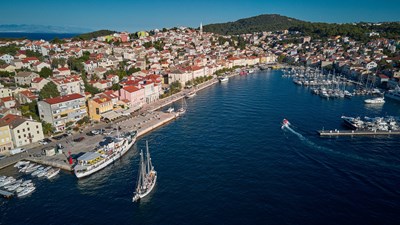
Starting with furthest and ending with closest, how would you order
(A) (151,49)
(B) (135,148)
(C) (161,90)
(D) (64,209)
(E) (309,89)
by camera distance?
1. (A) (151,49)
2. (E) (309,89)
3. (C) (161,90)
4. (B) (135,148)
5. (D) (64,209)

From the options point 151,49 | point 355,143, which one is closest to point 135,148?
point 355,143

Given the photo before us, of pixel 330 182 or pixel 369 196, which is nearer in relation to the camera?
pixel 369 196

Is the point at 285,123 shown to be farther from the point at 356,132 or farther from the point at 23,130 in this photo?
the point at 23,130

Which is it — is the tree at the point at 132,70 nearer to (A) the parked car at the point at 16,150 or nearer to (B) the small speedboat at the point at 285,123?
(A) the parked car at the point at 16,150

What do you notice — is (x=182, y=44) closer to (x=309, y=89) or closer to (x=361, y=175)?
(x=309, y=89)

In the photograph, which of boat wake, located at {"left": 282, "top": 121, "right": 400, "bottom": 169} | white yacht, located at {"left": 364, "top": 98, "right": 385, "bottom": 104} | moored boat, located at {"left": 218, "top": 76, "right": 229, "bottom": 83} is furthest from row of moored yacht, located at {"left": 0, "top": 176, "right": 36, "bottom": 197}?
moored boat, located at {"left": 218, "top": 76, "right": 229, "bottom": 83}

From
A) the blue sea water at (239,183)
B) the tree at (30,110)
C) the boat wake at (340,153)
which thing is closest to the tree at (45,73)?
the tree at (30,110)

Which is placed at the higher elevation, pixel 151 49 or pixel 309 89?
pixel 151 49
